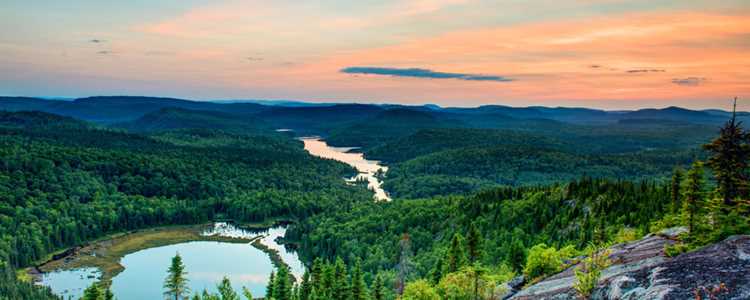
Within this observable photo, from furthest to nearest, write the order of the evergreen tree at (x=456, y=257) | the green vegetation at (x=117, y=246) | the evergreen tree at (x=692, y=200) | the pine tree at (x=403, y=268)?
1. the green vegetation at (x=117, y=246)
2. the pine tree at (x=403, y=268)
3. the evergreen tree at (x=456, y=257)
4. the evergreen tree at (x=692, y=200)

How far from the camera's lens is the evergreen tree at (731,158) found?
29688 mm

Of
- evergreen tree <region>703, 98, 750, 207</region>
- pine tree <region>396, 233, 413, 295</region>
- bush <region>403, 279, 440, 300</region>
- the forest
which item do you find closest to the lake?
the forest

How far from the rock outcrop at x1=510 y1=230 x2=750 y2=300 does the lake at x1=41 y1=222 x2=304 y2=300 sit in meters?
95.9

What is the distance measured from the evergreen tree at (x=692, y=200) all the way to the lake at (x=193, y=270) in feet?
317

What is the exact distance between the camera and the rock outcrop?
827 inches

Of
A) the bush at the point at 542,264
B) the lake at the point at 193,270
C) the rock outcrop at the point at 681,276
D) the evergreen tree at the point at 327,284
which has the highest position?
the rock outcrop at the point at 681,276

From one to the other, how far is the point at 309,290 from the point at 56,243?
11157cm

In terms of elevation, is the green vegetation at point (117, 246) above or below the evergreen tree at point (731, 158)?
below

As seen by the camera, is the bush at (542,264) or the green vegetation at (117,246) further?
the green vegetation at (117,246)

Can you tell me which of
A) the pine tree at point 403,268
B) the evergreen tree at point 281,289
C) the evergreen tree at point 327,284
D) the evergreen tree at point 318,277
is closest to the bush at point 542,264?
the pine tree at point 403,268

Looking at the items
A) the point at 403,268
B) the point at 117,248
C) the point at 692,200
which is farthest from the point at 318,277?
the point at 117,248

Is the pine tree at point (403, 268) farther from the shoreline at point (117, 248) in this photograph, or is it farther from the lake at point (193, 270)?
the lake at point (193, 270)

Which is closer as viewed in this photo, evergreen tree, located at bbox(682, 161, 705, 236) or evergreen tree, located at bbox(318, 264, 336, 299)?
evergreen tree, located at bbox(682, 161, 705, 236)

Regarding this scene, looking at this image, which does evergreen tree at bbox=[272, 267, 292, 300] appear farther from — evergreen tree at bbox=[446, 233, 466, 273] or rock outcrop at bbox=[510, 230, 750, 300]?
rock outcrop at bbox=[510, 230, 750, 300]
